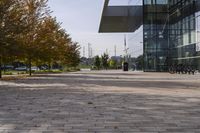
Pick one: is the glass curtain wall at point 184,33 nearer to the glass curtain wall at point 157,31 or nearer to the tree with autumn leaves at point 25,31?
the glass curtain wall at point 157,31

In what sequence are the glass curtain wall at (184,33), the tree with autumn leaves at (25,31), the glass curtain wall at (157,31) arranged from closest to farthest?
1. the tree with autumn leaves at (25,31)
2. the glass curtain wall at (184,33)
3. the glass curtain wall at (157,31)

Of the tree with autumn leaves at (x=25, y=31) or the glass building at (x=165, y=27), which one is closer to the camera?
the tree with autumn leaves at (x=25, y=31)

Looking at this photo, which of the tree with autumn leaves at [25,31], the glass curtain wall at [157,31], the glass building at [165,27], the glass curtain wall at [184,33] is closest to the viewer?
the tree with autumn leaves at [25,31]

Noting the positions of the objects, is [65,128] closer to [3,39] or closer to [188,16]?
[3,39]

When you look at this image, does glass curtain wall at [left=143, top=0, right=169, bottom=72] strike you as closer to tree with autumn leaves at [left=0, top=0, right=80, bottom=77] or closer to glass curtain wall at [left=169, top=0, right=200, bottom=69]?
glass curtain wall at [left=169, top=0, right=200, bottom=69]

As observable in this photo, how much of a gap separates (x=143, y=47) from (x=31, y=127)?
5239 centimetres

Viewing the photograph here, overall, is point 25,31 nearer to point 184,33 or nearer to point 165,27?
point 184,33

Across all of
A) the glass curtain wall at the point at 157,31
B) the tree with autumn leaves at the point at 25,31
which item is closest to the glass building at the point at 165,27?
the glass curtain wall at the point at 157,31

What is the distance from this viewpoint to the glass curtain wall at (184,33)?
45250 millimetres

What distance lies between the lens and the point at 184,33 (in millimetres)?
50000

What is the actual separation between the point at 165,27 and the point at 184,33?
6626 millimetres

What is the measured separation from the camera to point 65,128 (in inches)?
331

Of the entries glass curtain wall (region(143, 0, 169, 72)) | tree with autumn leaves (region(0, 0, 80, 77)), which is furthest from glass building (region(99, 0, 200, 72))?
tree with autumn leaves (region(0, 0, 80, 77))

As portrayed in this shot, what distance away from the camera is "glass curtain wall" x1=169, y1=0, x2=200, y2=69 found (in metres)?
45.2
